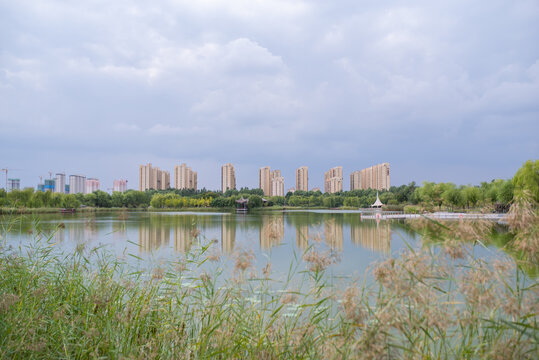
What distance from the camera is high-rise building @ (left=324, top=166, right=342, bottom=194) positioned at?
9319 cm

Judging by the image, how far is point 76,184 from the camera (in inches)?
3612

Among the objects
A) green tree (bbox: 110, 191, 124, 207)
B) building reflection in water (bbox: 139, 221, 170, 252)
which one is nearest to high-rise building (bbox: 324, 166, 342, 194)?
green tree (bbox: 110, 191, 124, 207)

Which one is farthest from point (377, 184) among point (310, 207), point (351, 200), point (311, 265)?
point (311, 265)

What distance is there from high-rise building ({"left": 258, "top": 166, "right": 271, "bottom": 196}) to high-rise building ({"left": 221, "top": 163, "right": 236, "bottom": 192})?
383 inches

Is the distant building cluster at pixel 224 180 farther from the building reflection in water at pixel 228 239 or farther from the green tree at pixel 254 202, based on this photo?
the building reflection in water at pixel 228 239

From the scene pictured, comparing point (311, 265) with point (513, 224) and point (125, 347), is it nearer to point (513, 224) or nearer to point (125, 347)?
point (513, 224)

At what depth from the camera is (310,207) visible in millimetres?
76938

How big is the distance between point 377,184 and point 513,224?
252 ft

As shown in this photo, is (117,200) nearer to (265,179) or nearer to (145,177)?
(145,177)

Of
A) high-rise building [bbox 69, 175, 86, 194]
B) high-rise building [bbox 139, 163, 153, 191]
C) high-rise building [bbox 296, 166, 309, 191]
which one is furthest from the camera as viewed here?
high-rise building [bbox 296, 166, 309, 191]

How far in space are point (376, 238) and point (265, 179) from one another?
89324 millimetres

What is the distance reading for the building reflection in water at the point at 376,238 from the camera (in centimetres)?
259

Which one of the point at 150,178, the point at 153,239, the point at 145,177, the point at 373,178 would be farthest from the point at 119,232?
the point at 150,178

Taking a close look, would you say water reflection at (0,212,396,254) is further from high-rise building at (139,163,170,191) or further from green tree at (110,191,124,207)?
high-rise building at (139,163,170,191)
